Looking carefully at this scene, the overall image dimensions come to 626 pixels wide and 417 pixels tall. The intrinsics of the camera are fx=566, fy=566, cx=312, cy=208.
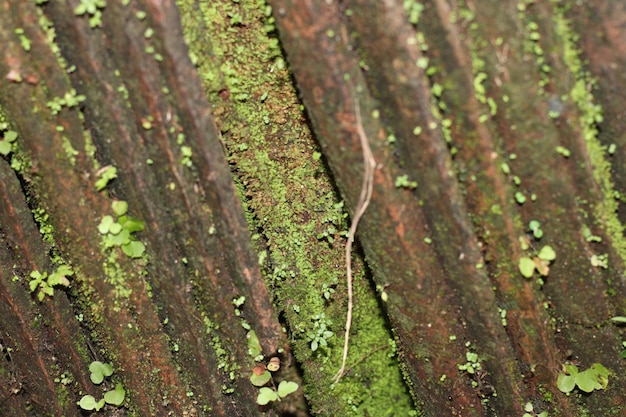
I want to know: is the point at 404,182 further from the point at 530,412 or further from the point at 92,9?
the point at 92,9

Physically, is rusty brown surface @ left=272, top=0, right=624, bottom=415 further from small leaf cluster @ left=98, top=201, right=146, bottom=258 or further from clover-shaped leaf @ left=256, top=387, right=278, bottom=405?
small leaf cluster @ left=98, top=201, right=146, bottom=258

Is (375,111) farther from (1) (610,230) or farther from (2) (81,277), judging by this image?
(2) (81,277)

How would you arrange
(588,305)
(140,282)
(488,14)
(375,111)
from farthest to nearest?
(140,282), (588,305), (375,111), (488,14)

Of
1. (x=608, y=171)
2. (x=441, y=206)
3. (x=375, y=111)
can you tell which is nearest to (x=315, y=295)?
(x=441, y=206)

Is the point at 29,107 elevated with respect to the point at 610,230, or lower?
elevated

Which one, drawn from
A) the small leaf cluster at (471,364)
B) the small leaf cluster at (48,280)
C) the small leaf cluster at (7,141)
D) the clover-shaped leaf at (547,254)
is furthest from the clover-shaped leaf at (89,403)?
the clover-shaped leaf at (547,254)

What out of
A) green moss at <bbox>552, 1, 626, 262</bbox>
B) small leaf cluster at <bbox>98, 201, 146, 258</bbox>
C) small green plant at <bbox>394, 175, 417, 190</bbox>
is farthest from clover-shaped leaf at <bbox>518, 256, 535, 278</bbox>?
small leaf cluster at <bbox>98, 201, 146, 258</bbox>
